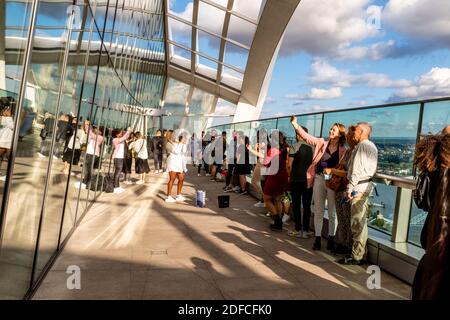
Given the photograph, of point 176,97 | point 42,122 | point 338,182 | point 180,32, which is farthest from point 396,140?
point 176,97

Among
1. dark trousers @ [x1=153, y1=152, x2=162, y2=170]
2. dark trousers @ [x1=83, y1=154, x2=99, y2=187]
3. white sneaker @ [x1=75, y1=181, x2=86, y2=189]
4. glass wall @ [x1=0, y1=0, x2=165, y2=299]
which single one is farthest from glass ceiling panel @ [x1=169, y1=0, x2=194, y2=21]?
white sneaker @ [x1=75, y1=181, x2=86, y2=189]

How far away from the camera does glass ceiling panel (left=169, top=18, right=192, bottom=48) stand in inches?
972

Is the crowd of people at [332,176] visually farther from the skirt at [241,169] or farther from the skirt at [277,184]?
the skirt at [241,169]

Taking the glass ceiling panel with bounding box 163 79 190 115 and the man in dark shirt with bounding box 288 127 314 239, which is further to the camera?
the glass ceiling panel with bounding box 163 79 190 115

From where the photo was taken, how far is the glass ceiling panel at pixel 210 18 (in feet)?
70.3

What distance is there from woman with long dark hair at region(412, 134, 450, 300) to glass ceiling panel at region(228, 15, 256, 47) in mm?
20478

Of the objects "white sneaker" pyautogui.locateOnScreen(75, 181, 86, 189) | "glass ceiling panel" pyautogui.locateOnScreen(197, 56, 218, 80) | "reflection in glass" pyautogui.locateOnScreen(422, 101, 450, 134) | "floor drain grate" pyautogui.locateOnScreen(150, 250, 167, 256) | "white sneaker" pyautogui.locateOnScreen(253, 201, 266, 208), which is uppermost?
"glass ceiling panel" pyautogui.locateOnScreen(197, 56, 218, 80)

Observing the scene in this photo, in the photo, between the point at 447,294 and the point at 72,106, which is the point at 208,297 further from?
the point at 72,106

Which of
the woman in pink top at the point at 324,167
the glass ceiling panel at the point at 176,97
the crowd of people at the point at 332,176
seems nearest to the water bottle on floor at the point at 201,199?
the crowd of people at the point at 332,176

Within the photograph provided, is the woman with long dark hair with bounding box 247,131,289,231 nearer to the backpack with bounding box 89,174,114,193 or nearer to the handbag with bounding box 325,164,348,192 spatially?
the handbag with bounding box 325,164,348,192

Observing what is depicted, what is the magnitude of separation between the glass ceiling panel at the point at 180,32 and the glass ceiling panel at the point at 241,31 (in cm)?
290

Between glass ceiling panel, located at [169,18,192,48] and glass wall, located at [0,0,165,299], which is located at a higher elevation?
glass ceiling panel, located at [169,18,192,48]

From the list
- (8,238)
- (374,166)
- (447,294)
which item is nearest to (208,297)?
(8,238)

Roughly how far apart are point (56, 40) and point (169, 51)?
88.7ft
